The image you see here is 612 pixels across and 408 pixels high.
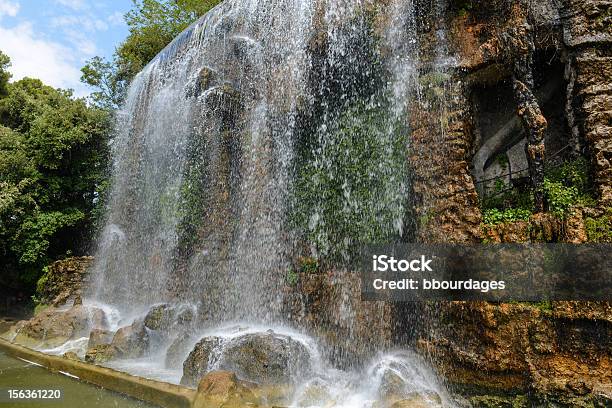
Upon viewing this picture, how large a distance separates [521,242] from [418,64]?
4.20 meters

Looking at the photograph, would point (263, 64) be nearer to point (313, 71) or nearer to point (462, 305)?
point (313, 71)

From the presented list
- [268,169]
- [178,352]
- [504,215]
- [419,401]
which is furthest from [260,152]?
[419,401]

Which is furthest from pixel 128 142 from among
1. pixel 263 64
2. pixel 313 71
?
pixel 313 71

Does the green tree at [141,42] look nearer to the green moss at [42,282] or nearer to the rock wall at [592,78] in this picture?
the green moss at [42,282]

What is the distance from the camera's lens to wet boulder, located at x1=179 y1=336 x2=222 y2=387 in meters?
6.87

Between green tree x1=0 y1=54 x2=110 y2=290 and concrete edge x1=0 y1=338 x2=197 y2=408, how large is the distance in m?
10.2

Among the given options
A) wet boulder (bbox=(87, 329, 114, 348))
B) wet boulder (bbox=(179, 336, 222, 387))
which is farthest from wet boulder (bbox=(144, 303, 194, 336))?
wet boulder (bbox=(179, 336, 222, 387))

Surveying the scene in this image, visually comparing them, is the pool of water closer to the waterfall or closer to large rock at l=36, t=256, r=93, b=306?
the waterfall

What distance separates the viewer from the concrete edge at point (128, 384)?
5.32 m

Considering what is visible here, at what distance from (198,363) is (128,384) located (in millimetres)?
1353

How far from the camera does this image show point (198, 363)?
698 centimetres

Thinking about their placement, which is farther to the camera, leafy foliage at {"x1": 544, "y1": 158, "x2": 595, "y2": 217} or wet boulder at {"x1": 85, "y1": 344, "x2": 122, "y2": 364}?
wet boulder at {"x1": 85, "y1": 344, "x2": 122, "y2": 364}

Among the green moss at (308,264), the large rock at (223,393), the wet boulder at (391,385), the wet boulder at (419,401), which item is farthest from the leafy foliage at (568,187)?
the large rock at (223,393)

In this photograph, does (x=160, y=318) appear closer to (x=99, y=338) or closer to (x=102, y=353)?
(x=99, y=338)
